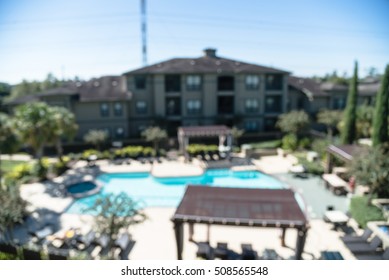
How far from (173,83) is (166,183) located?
14.9 meters

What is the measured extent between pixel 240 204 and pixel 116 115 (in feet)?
75.5

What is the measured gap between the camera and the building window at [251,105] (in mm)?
32375

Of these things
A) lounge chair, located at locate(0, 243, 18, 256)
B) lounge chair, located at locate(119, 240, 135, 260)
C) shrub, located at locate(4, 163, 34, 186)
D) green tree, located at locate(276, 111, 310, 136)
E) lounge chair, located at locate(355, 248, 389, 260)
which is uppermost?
green tree, located at locate(276, 111, 310, 136)

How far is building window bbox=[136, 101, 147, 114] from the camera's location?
30703 mm

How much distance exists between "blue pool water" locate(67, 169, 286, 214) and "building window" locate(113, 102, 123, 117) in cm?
1081

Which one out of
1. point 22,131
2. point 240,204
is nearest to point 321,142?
point 240,204

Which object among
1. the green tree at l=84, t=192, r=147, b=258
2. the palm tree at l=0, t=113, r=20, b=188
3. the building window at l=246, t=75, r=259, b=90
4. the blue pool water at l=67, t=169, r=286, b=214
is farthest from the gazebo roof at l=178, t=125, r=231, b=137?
the green tree at l=84, t=192, r=147, b=258

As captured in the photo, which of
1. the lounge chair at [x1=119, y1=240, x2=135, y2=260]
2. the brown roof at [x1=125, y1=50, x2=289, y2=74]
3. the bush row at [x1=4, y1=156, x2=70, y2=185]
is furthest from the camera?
the brown roof at [x1=125, y1=50, x2=289, y2=74]

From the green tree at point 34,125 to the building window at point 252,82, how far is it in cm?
2175

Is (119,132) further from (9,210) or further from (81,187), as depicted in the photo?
(9,210)

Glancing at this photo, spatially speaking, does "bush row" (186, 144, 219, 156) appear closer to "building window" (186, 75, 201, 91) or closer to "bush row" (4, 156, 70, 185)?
"building window" (186, 75, 201, 91)

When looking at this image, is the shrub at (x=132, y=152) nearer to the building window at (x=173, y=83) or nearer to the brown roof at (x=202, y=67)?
the building window at (x=173, y=83)

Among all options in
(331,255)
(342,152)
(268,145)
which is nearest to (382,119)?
(342,152)

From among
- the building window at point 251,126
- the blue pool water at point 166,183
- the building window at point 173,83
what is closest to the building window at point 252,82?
the building window at point 251,126
